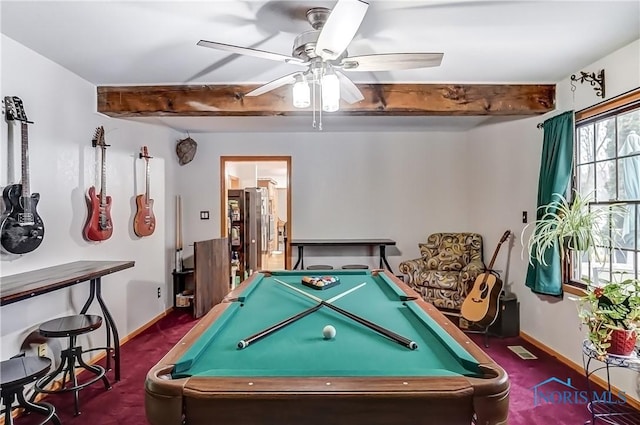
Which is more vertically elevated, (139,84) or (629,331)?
(139,84)

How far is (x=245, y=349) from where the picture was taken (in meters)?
1.52

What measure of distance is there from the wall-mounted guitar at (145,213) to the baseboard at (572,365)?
13.6 ft

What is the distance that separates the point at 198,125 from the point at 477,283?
12.6 feet

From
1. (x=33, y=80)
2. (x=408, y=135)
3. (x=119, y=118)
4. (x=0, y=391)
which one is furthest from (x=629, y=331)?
(x=119, y=118)

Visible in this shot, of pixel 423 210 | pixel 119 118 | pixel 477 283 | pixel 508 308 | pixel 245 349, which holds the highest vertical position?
pixel 119 118

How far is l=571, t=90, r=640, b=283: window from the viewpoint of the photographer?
2.56 m

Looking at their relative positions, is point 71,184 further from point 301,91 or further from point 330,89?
point 330,89

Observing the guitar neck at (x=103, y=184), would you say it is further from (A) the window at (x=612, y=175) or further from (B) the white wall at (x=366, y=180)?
(A) the window at (x=612, y=175)

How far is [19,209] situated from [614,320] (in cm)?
361

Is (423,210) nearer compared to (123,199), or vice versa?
(123,199)

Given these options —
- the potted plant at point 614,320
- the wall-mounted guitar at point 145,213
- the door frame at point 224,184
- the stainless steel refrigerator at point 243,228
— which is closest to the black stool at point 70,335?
the wall-mounted guitar at point 145,213

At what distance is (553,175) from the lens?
10.5 feet

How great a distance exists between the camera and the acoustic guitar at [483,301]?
3.64 metres

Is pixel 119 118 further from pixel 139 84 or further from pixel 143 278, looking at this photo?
pixel 143 278
